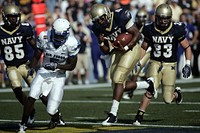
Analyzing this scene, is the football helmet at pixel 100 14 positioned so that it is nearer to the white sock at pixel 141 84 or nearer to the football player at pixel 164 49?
the football player at pixel 164 49

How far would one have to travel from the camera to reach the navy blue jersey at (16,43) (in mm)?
11258

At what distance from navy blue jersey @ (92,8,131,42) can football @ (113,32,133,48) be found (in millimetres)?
52

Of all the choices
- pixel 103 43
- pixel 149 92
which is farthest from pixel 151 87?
pixel 103 43

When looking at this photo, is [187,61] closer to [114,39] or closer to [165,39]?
[165,39]

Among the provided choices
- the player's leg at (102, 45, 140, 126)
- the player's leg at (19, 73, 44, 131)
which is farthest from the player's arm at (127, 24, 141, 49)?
the player's leg at (19, 73, 44, 131)

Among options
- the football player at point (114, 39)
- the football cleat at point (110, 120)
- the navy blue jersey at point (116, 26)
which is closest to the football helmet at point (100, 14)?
the football player at point (114, 39)

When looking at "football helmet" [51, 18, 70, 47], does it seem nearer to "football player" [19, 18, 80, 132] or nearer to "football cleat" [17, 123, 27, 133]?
"football player" [19, 18, 80, 132]

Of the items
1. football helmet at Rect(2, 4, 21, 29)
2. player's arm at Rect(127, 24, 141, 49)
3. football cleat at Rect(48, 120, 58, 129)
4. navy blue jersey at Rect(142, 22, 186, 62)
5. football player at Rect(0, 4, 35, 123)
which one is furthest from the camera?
football player at Rect(0, 4, 35, 123)

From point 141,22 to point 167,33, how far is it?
3.68 m

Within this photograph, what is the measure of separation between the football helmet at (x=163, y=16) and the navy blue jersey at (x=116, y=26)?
55 centimetres

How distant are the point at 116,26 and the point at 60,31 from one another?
38.7 inches

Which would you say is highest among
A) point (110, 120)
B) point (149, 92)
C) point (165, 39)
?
point (165, 39)

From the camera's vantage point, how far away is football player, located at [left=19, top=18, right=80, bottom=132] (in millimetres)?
9914

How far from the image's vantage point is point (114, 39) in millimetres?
10469
